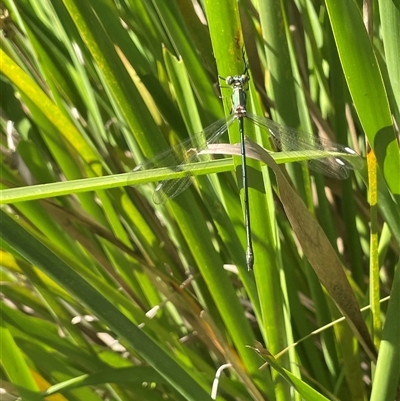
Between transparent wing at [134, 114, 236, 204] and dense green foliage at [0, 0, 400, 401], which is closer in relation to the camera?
dense green foliage at [0, 0, 400, 401]

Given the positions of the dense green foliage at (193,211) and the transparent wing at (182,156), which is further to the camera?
the transparent wing at (182,156)

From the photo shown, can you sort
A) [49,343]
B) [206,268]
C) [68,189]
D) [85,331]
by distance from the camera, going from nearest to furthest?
[68,189] → [206,268] → [49,343] → [85,331]

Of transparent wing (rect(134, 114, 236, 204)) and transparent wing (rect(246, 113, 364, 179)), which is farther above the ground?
transparent wing (rect(134, 114, 236, 204))

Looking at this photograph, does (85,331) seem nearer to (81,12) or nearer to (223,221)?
(223,221)

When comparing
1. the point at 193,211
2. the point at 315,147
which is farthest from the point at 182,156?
the point at 315,147

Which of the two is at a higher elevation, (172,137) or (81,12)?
(81,12)

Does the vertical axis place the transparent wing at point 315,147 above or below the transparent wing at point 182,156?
below

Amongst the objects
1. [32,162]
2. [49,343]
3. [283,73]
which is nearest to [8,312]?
[49,343]
